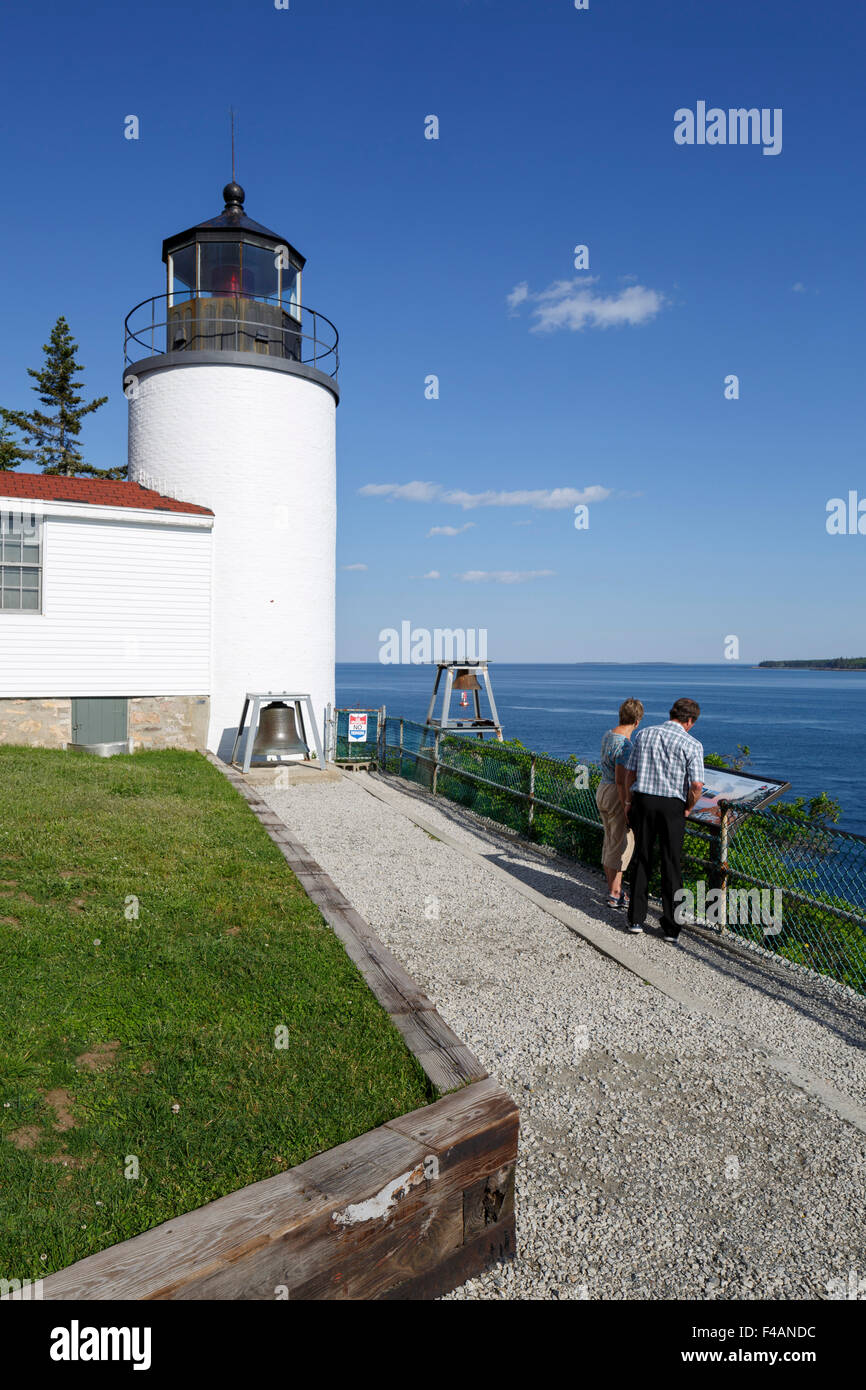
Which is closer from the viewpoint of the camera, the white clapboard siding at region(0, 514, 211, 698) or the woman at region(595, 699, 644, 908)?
the woman at region(595, 699, 644, 908)

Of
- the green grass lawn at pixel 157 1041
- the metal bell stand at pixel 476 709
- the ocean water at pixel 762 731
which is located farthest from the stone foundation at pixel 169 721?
the ocean water at pixel 762 731

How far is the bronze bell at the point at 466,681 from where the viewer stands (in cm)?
1911

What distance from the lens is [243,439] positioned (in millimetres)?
19016

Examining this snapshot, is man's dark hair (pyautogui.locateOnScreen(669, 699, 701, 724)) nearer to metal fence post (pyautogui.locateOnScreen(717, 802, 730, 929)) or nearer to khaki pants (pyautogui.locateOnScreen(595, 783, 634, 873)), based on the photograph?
metal fence post (pyautogui.locateOnScreen(717, 802, 730, 929))

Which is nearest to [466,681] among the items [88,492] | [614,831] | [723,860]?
[88,492]

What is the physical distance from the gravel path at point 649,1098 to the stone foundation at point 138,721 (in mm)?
10302

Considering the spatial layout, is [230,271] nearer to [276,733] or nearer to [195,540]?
[195,540]

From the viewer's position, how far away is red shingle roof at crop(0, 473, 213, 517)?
1675 cm

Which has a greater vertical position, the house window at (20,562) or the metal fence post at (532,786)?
the house window at (20,562)

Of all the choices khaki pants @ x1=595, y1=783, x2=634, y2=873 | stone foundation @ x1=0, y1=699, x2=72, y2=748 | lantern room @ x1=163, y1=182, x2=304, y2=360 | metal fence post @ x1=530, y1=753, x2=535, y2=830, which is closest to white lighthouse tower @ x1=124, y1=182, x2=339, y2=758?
lantern room @ x1=163, y1=182, x2=304, y2=360

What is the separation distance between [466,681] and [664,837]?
1199 centimetres

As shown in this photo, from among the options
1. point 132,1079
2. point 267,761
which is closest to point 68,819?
point 132,1079

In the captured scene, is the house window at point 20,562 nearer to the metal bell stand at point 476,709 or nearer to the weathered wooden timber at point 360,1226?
the metal bell stand at point 476,709

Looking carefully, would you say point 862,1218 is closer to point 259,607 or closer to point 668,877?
point 668,877
